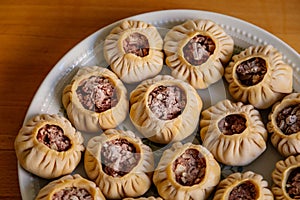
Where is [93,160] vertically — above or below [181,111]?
below

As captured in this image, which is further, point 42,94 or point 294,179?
point 42,94

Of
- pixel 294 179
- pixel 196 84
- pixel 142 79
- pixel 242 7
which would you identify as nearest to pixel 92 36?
pixel 142 79

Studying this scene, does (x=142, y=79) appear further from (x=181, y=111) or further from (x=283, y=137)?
(x=283, y=137)

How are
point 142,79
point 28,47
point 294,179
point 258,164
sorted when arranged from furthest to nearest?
1. point 28,47
2. point 142,79
3. point 258,164
4. point 294,179

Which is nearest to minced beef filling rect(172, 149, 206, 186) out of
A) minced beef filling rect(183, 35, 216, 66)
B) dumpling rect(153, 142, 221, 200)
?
dumpling rect(153, 142, 221, 200)

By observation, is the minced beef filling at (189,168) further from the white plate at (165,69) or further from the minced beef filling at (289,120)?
the minced beef filling at (289,120)

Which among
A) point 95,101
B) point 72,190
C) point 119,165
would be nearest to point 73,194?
point 72,190

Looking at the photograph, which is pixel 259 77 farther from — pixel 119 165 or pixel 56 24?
pixel 56 24
